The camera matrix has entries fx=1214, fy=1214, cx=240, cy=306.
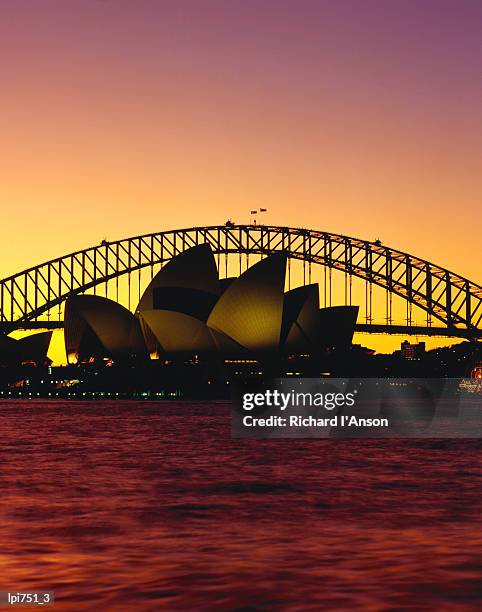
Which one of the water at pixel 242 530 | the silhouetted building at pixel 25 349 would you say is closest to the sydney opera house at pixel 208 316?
the silhouetted building at pixel 25 349

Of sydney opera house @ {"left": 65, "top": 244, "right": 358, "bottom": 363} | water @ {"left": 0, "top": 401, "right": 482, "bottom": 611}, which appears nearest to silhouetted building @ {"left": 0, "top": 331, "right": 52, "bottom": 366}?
sydney opera house @ {"left": 65, "top": 244, "right": 358, "bottom": 363}

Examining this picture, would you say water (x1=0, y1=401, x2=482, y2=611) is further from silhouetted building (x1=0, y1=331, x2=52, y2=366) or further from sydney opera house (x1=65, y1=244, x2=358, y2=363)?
silhouetted building (x1=0, y1=331, x2=52, y2=366)

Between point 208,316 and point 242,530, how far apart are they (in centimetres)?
9751

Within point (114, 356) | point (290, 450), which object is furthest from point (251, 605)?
point (114, 356)

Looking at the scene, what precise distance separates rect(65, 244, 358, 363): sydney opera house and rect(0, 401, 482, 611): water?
68294 millimetres

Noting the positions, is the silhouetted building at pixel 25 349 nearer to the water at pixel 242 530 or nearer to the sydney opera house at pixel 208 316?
the sydney opera house at pixel 208 316

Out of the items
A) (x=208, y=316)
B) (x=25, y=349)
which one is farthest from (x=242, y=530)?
(x=25, y=349)

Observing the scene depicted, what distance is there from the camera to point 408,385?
159 meters

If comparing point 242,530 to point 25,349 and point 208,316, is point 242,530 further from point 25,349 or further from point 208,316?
point 25,349

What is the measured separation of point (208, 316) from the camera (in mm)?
118062

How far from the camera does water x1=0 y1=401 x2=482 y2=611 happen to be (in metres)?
14.6

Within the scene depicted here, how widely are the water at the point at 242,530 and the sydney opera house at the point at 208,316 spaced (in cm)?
6829

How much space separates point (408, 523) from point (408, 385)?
13872 cm

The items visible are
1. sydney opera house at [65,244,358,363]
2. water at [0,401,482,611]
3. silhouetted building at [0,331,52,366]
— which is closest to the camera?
water at [0,401,482,611]
